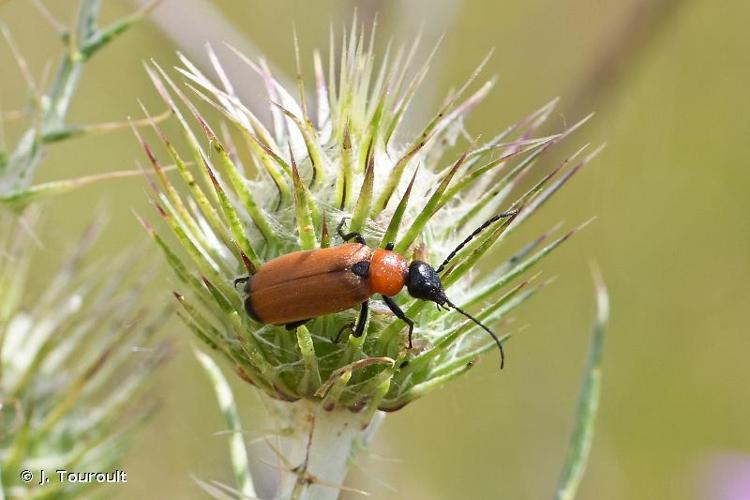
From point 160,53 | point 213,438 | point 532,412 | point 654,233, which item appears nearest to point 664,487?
point 532,412

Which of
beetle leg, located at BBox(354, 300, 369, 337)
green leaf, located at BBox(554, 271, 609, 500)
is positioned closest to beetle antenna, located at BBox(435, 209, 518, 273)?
beetle leg, located at BBox(354, 300, 369, 337)

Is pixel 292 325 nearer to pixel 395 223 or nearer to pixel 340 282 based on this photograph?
pixel 340 282

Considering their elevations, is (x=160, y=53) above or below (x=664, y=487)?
above

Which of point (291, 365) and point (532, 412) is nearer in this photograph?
point (291, 365)

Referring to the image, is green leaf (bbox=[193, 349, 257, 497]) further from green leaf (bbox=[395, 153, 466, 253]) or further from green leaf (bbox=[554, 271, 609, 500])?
green leaf (bbox=[554, 271, 609, 500])

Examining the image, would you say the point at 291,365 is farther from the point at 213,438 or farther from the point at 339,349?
the point at 213,438

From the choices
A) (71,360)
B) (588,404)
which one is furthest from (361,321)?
(71,360)

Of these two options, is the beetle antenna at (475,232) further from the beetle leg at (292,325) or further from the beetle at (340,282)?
the beetle leg at (292,325)

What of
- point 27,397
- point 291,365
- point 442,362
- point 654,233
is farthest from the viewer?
point 654,233
